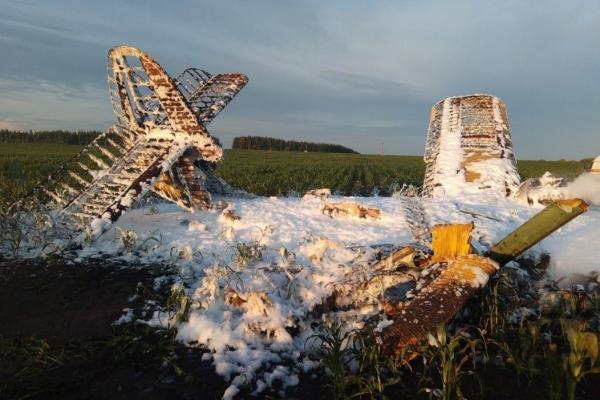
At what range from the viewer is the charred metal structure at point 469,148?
944cm

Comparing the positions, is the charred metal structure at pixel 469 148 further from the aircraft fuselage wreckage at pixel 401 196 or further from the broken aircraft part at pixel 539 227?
the broken aircraft part at pixel 539 227

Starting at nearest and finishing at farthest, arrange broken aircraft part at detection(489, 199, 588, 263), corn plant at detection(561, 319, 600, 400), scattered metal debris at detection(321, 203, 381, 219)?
corn plant at detection(561, 319, 600, 400)
broken aircraft part at detection(489, 199, 588, 263)
scattered metal debris at detection(321, 203, 381, 219)

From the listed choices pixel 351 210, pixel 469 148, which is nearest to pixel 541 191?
pixel 469 148

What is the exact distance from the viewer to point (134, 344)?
348cm

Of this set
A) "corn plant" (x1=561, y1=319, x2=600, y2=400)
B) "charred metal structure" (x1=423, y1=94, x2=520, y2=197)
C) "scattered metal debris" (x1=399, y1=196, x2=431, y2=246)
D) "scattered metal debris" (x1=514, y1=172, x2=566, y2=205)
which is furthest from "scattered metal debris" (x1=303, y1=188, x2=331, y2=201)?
"corn plant" (x1=561, y1=319, x2=600, y2=400)

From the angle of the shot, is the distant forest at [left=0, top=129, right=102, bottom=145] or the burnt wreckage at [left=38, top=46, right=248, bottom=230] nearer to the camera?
the burnt wreckage at [left=38, top=46, right=248, bottom=230]

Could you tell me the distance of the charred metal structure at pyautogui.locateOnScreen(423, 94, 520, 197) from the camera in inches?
372

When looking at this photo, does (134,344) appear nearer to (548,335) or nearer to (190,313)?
(190,313)

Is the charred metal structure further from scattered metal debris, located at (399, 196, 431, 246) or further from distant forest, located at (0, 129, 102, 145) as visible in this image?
distant forest, located at (0, 129, 102, 145)

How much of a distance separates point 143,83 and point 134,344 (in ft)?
18.5

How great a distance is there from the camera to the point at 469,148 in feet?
35.4

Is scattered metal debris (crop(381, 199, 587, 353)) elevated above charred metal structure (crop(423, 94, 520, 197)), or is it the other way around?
charred metal structure (crop(423, 94, 520, 197))

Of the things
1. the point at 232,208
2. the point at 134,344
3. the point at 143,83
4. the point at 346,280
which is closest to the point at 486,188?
the point at 232,208

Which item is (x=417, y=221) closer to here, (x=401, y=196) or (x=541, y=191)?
(x=401, y=196)
